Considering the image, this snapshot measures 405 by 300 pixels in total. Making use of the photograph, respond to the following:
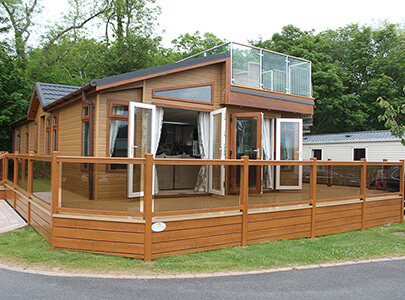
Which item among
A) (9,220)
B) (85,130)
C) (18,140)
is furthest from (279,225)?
(18,140)

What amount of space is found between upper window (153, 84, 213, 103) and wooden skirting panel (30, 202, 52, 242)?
11.1ft

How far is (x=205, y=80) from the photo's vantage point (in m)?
8.40

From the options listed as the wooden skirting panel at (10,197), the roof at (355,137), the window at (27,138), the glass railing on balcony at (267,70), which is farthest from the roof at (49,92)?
the roof at (355,137)

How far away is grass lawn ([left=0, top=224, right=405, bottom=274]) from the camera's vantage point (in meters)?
4.27

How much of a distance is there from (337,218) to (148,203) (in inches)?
161

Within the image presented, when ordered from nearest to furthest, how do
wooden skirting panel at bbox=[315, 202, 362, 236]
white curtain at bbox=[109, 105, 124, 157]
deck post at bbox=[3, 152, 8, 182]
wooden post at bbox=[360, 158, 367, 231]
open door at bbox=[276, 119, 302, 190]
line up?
wooden skirting panel at bbox=[315, 202, 362, 236] < wooden post at bbox=[360, 158, 367, 231] < white curtain at bbox=[109, 105, 124, 157] < deck post at bbox=[3, 152, 8, 182] < open door at bbox=[276, 119, 302, 190]

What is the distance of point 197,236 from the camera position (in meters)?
4.90

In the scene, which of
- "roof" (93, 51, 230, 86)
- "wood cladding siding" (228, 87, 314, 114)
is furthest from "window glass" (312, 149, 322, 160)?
"roof" (93, 51, 230, 86)

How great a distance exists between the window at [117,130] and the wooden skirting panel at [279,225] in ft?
10.8

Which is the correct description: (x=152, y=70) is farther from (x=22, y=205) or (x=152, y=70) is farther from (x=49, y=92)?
(x=49, y=92)

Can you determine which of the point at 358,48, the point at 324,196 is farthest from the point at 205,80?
the point at 358,48

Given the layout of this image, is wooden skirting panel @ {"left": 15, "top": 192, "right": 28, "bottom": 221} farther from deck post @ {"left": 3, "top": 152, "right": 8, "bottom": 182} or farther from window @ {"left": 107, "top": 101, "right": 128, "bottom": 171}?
window @ {"left": 107, "top": 101, "right": 128, "bottom": 171}

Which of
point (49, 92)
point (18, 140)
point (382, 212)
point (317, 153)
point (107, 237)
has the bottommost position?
point (382, 212)

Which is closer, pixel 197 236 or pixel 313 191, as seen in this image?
pixel 197 236
